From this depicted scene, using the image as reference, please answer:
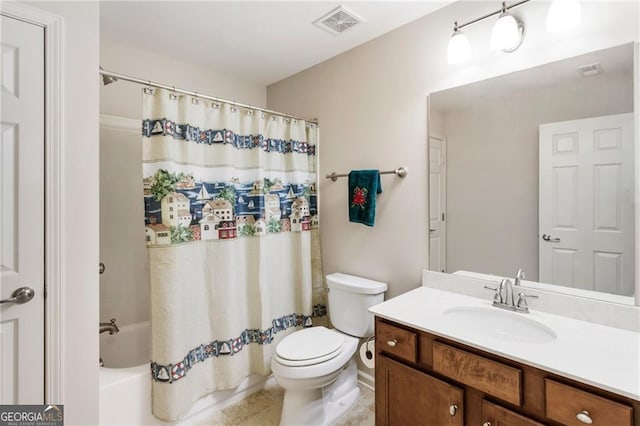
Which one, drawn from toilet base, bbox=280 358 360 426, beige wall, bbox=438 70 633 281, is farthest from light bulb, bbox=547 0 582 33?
toilet base, bbox=280 358 360 426

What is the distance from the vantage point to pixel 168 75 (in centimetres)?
232

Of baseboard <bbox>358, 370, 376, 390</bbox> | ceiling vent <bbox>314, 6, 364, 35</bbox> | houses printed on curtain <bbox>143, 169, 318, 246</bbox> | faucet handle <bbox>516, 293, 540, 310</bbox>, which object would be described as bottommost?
baseboard <bbox>358, 370, 376, 390</bbox>

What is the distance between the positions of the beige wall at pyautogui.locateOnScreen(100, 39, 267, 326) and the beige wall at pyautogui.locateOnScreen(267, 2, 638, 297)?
3.87 feet

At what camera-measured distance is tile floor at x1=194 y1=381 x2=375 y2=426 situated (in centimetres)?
180

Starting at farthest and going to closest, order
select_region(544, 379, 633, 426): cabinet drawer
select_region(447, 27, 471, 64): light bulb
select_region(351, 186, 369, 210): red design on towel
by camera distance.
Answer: select_region(351, 186, 369, 210): red design on towel → select_region(447, 27, 471, 64): light bulb → select_region(544, 379, 633, 426): cabinet drawer

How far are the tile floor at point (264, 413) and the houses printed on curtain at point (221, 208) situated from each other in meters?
1.07

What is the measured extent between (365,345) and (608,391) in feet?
3.83

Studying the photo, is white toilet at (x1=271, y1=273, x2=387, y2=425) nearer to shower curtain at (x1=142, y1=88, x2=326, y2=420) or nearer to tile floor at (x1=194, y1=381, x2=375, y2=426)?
tile floor at (x1=194, y1=381, x2=375, y2=426)

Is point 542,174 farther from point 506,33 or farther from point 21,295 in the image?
point 21,295

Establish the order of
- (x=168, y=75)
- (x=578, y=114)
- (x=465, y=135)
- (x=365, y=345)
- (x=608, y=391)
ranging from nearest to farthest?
(x=608, y=391) < (x=578, y=114) < (x=465, y=135) < (x=365, y=345) < (x=168, y=75)

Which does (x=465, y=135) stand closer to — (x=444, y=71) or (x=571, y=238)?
(x=444, y=71)

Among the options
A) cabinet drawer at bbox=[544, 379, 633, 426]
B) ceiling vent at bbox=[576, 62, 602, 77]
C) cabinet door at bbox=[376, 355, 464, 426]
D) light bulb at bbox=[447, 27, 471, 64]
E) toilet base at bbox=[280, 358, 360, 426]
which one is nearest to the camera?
cabinet drawer at bbox=[544, 379, 633, 426]

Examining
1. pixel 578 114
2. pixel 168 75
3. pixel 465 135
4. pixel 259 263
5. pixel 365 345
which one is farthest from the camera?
pixel 168 75

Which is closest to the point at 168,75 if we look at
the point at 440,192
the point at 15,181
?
the point at 15,181
